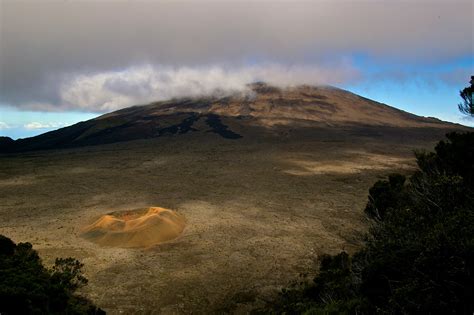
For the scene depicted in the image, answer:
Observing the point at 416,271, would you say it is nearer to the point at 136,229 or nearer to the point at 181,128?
the point at 136,229

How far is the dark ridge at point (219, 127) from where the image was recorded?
8394 cm

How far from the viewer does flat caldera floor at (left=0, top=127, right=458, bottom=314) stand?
15547 millimetres

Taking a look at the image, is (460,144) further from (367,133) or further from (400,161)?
(367,133)

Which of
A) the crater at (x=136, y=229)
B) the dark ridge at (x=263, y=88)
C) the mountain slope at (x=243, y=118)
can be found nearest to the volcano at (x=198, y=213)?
the crater at (x=136, y=229)

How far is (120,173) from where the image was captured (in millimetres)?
43531

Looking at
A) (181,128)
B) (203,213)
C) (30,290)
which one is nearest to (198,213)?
(203,213)

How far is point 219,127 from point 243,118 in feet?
50.0

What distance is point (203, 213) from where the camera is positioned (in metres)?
26.0

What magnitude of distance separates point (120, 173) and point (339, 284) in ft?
118

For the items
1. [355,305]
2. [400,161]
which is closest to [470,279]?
[355,305]

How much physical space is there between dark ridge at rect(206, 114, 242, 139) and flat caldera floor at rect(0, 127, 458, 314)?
25063 millimetres

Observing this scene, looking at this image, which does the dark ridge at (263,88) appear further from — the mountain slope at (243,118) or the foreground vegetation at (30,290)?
the foreground vegetation at (30,290)

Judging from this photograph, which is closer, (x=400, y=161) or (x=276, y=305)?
(x=276, y=305)

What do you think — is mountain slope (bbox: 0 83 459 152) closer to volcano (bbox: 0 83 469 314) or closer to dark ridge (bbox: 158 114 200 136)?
dark ridge (bbox: 158 114 200 136)
